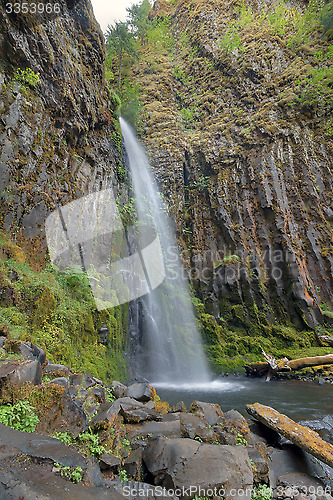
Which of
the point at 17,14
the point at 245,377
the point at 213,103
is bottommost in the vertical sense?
the point at 245,377

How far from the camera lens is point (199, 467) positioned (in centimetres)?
257

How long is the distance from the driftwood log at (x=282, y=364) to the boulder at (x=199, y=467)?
7.67 meters

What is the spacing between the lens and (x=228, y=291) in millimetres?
11953

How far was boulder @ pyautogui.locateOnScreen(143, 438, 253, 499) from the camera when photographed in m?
2.43

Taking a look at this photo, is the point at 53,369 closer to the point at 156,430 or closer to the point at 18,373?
the point at 18,373

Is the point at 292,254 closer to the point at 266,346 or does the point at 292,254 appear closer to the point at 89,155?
Result: the point at 266,346

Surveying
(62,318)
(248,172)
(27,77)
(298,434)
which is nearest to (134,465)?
(298,434)

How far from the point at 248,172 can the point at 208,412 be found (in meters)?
13.0

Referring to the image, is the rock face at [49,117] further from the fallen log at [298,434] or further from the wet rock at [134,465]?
the fallen log at [298,434]

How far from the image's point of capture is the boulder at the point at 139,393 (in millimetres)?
4234

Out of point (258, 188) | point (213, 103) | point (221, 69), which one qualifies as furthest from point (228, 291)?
point (221, 69)

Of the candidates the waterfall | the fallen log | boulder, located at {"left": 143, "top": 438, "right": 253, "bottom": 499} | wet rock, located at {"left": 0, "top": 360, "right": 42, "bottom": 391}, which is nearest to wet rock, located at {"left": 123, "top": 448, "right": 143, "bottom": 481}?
boulder, located at {"left": 143, "top": 438, "right": 253, "bottom": 499}

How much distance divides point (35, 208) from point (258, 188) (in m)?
11.3

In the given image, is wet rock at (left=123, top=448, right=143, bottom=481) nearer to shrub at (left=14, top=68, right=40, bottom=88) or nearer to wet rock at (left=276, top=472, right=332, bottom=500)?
wet rock at (left=276, top=472, right=332, bottom=500)
